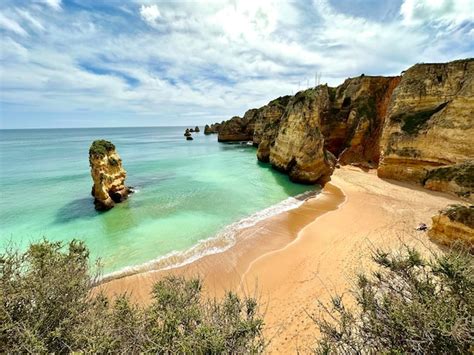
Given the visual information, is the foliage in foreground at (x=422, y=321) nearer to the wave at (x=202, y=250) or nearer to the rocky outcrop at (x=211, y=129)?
the wave at (x=202, y=250)

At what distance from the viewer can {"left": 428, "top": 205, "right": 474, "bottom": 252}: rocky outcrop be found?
8477 millimetres

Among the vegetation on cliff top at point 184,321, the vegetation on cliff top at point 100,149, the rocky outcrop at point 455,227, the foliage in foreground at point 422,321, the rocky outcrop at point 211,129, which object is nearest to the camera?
the foliage in foreground at point 422,321

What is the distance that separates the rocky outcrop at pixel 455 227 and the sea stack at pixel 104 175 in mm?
19277

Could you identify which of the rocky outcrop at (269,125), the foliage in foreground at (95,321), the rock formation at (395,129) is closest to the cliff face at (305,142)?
the rock formation at (395,129)

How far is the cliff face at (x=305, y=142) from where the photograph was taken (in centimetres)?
2203

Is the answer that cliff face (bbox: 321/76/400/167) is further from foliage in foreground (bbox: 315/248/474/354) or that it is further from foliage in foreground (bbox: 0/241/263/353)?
foliage in foreground (bbox: 0/241/263/353)

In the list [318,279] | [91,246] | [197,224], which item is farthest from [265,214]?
[91,246]

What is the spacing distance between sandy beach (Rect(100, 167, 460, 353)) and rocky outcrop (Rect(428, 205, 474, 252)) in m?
0.72

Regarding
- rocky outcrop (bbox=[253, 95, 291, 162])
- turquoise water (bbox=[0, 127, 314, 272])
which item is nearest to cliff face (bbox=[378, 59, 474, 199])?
turquoise water (bbox=[0, 127, 314, 272])

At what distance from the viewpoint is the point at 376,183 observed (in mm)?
19375

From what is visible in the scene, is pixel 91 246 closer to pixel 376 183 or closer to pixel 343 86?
pixel 376 183

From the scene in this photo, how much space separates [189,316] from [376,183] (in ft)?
65.9

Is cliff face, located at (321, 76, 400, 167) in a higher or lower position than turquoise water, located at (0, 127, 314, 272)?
higher

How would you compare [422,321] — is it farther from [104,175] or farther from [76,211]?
[76,211]
